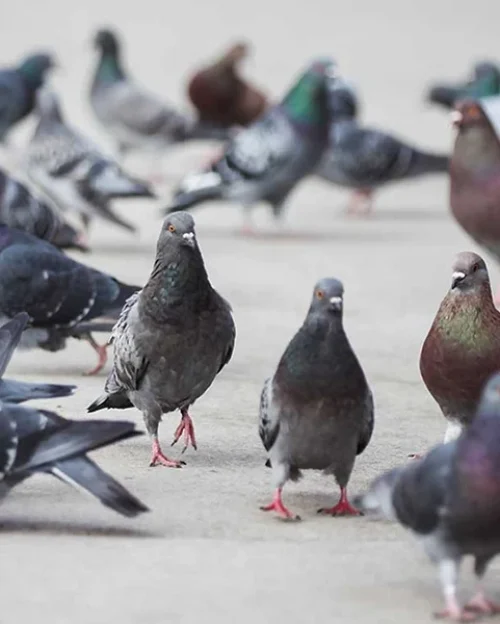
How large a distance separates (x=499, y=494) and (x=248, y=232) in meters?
9.10

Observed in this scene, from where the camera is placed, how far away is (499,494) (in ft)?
16.0

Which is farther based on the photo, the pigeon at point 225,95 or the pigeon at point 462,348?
the pigeon at point 225,95

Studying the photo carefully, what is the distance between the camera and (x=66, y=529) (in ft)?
19.3

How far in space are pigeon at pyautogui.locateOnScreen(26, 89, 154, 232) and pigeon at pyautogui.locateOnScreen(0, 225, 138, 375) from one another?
401cm

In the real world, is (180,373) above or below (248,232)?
above

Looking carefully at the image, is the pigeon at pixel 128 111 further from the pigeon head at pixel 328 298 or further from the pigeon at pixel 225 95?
the pigeon head at pixel 328 298

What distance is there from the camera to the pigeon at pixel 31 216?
10.2 meters

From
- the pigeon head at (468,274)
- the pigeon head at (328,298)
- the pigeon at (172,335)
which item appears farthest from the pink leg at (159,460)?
the pigeon head at (468,274)

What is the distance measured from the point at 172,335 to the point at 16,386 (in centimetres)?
71

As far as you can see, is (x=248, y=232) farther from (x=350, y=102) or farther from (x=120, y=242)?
(x=350, y=102)

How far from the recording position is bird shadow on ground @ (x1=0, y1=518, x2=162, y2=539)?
19.1 ft

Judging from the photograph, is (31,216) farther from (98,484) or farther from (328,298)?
(98,484)

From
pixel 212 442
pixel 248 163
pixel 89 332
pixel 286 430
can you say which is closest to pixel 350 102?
pixel 248 163

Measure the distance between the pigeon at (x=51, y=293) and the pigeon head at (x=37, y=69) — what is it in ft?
24.5
